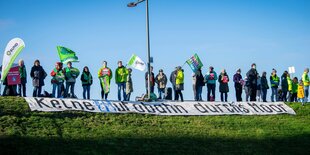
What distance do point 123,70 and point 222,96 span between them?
259 inches

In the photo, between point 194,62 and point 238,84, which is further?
point 194,62

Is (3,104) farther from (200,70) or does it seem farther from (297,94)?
(297,94)

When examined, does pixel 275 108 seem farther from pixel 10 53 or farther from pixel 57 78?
pixel 10 53

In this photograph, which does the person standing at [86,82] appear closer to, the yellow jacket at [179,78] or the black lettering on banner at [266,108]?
the yellow jacket at [179,78]

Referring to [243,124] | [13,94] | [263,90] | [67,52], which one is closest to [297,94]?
[263,90]

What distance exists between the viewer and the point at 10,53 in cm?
2409

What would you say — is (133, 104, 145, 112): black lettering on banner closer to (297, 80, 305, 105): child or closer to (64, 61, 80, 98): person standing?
(64, 61, 80, 98): person standing

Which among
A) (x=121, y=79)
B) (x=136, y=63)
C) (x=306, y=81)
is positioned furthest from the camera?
(x=306, y=81)

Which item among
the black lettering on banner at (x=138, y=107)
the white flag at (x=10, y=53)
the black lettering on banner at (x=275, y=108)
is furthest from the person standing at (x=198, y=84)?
the white flag at (x=10, y=53)

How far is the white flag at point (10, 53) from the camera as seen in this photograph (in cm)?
2391

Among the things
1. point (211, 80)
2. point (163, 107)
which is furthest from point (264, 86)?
point (163, 107)

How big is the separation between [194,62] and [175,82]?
2.40 metres

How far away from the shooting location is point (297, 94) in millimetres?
34156

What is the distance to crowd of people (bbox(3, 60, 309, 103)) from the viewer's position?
26594mm
